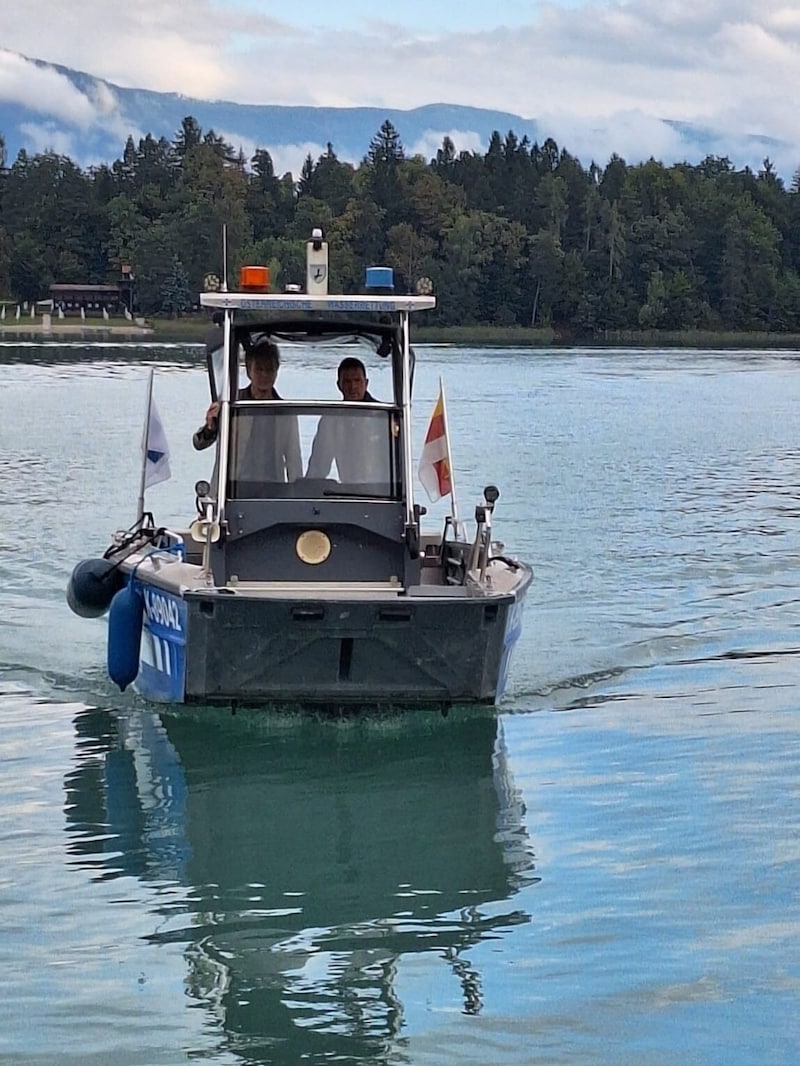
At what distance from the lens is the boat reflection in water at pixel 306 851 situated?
24.5 feet

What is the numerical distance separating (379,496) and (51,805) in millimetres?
2822

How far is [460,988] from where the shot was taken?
24.7ft

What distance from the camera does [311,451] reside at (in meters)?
11.7

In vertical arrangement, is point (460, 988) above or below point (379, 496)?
below

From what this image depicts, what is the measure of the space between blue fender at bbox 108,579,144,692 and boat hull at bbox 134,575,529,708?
26.9 inches

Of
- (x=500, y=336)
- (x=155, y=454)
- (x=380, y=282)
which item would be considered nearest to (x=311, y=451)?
(x=380, y=282)

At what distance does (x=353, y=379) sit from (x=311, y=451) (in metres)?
0.54

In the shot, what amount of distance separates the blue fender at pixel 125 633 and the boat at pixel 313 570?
12 mm

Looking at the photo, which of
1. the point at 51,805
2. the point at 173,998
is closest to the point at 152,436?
the point at 51,805

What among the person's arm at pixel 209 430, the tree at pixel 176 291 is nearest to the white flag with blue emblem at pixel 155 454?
the person's arm at pixel 209 430

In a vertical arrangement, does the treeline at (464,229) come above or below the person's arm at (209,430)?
above

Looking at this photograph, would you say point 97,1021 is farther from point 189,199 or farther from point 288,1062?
point 189,199

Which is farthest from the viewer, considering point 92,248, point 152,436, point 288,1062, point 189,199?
point 92,248

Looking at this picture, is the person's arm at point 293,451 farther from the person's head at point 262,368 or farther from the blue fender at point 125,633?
the blue fender at point 125,633
